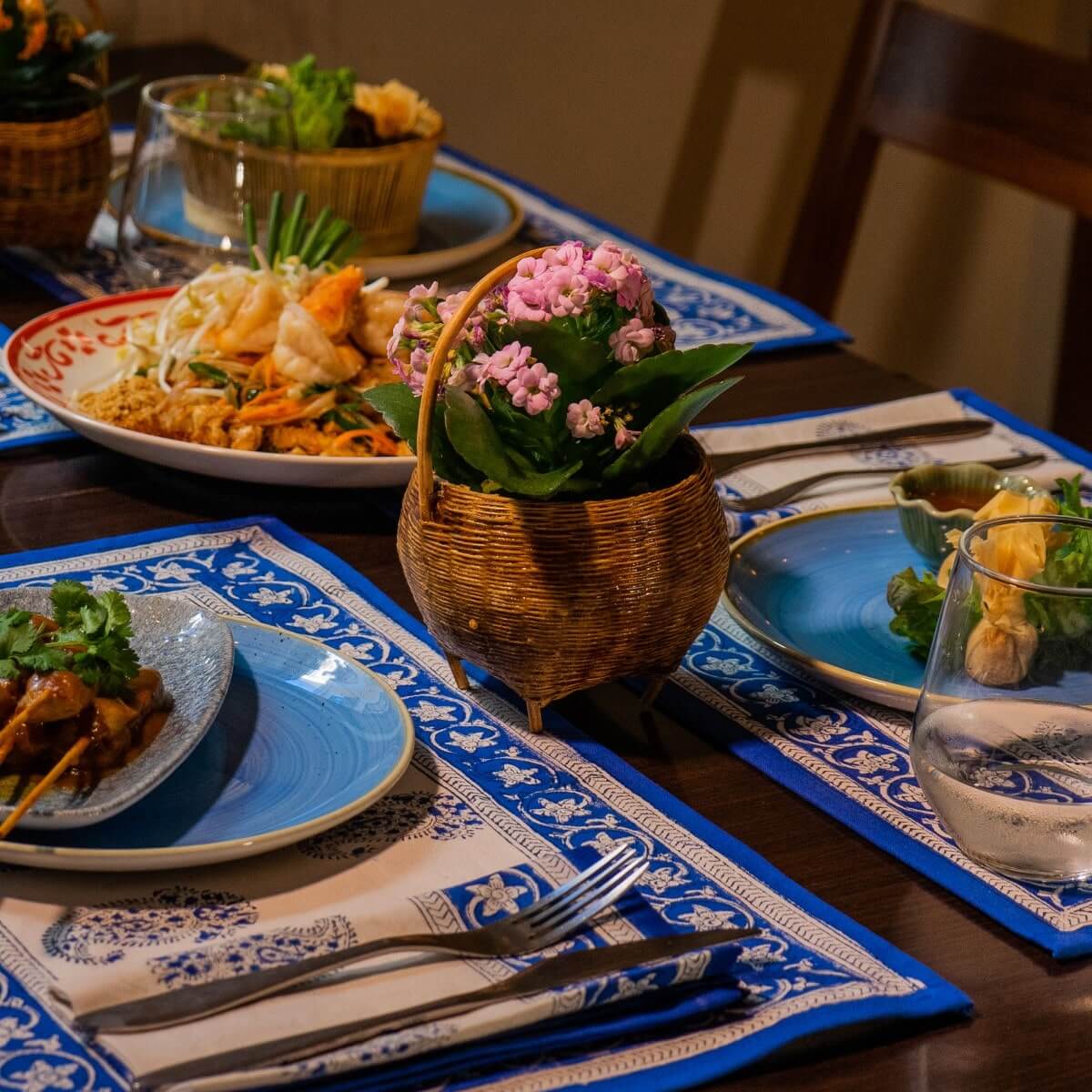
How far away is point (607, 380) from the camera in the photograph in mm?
903

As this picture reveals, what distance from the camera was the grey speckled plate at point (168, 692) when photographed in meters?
0.75

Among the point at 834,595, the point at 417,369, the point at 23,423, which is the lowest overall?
the point at 23,423

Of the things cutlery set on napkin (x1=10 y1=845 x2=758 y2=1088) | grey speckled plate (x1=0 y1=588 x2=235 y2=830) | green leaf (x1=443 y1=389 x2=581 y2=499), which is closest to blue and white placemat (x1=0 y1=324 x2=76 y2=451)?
grey speckled plate (x1=0 y1=588 x2=235 y2=830)

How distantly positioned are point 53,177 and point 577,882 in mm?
1171

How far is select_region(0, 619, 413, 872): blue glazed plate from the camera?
749mm

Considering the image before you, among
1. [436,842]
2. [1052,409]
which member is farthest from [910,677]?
[1052,409]

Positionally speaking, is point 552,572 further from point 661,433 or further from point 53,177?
point 53,177

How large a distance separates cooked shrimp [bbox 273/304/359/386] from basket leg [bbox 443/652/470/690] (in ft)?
1.15

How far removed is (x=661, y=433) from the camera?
0.90 metres

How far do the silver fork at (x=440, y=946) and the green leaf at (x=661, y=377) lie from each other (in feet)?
0.82

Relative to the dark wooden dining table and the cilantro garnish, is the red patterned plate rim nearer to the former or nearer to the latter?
the dark wooden dining table

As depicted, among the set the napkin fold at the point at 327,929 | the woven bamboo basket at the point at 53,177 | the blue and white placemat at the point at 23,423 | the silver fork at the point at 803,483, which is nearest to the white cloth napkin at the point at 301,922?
the napkin fold at the point at 327,929

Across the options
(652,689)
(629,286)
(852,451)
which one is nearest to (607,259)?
(629,286)

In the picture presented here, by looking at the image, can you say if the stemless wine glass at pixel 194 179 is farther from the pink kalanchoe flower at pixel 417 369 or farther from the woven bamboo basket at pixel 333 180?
the pink kalanchoe flower at pixel 417 369
